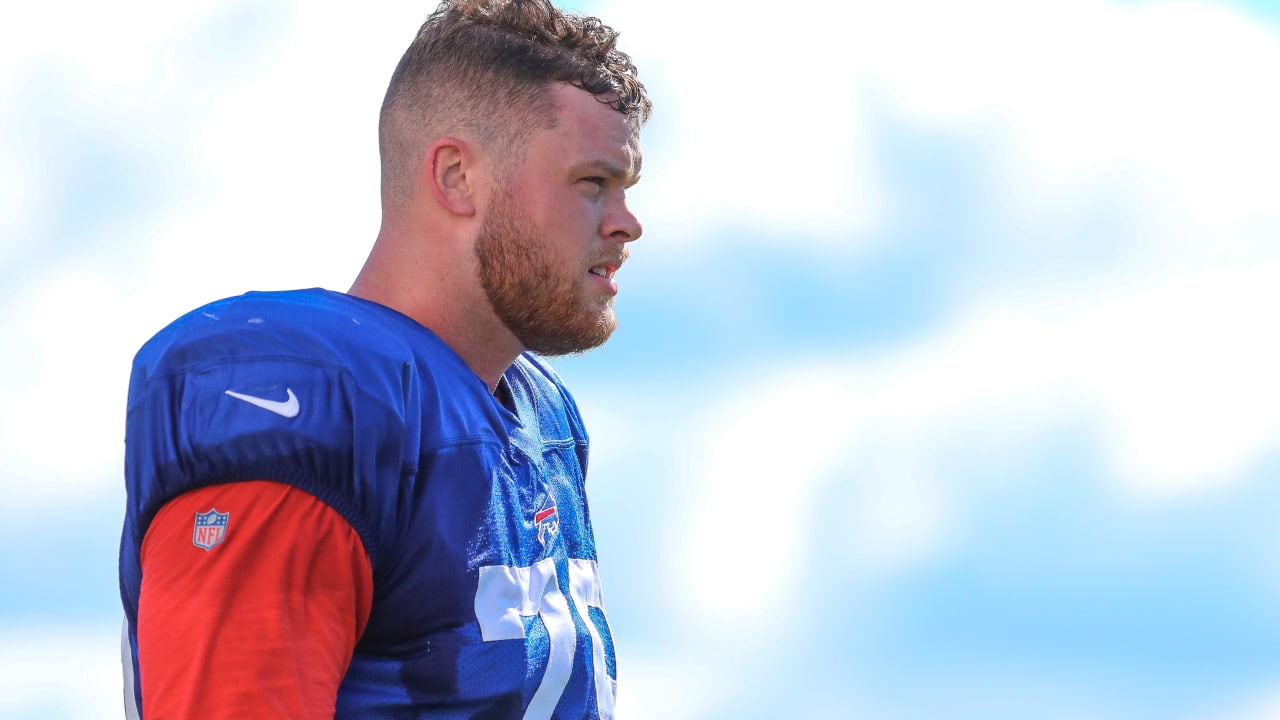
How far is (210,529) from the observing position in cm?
251

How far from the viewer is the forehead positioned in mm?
3275

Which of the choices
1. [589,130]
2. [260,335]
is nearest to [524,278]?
[589,130]

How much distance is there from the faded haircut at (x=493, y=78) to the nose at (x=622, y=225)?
0.26 m

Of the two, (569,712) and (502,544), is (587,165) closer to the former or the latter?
(502,544)

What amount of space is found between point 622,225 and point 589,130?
0.25 metres

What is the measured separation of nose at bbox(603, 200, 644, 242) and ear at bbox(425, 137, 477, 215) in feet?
1.13

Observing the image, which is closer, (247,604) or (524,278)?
(247,604)

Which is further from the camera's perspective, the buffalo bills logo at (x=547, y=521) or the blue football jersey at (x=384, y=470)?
the buffalo bills logo at (x=547, y=521)

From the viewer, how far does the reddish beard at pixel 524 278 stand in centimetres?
321

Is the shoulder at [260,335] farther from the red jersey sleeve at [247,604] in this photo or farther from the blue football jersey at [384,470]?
the red jersey sleeve at [247,604]

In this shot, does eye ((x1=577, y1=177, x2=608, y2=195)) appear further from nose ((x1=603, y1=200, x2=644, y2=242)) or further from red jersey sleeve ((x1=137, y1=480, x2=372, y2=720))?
red jersey sleeve ((x1=137, y1=480, x2=372, y2=720))

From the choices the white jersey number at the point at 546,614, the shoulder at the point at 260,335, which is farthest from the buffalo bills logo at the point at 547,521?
the shoulder at the point at 260,335

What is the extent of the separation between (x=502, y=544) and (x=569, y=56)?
4.27ft

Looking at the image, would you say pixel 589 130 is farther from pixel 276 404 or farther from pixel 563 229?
pixel 276 404
